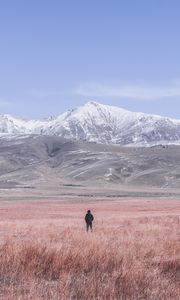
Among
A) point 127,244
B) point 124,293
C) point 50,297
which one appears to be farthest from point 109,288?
point 127,244

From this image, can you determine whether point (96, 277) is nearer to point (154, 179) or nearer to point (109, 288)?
point (109, 288)

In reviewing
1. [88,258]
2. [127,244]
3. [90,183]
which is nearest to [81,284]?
[88,258]

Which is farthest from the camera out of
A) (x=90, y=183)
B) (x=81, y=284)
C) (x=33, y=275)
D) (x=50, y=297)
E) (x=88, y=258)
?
(x=90, y=183)

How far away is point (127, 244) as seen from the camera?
17.3 m

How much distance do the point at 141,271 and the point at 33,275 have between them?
2.05 meters

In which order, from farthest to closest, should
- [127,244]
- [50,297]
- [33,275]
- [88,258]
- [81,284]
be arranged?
[127,244] → [88,258] → [33,275] → [81,284] → [50,297]

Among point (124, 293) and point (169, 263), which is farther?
point (169, 263)

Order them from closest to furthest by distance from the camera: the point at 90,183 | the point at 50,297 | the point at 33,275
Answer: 1. the point at 50,297
2. the point at 33,275
3. the point at 90,183

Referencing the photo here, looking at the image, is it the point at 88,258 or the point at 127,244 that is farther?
the point at 127,244

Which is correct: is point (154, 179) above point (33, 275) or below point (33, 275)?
below

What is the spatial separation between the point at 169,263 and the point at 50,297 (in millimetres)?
4396

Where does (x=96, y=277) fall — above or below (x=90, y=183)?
above

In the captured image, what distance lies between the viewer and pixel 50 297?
970cm

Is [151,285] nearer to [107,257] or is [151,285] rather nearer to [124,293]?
[124,293]
